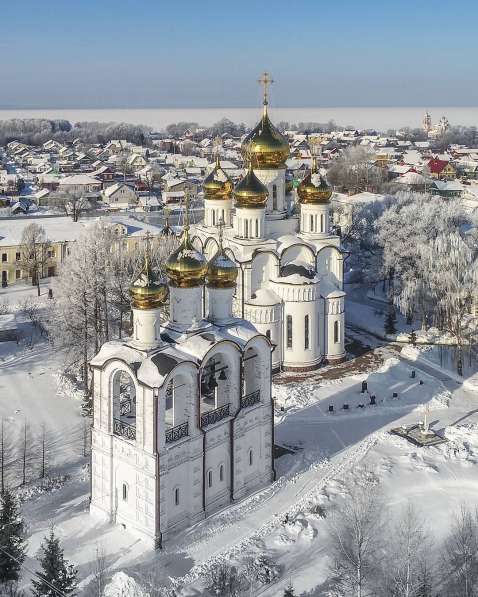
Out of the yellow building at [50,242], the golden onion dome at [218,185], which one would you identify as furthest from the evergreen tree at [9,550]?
the yellow building at [50,242]

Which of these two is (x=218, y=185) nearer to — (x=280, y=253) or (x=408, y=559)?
(x=280, y=253)

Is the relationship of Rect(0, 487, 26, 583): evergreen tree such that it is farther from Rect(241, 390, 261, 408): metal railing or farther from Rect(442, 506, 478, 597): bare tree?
Rect(442, 506, 478, 597): bare tree

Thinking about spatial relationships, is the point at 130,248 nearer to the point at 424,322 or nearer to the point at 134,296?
the point at 424,322

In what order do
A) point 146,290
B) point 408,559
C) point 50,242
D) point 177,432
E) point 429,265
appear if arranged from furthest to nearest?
point 50,242, point 429,265, point 146,290, point 177,432, point 408,559

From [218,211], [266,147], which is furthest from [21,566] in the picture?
[266,147]

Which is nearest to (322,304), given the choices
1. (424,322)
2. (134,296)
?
(424,322)

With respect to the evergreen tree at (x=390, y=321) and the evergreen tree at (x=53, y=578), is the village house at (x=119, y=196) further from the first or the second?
the evergreen tree at (x=53, y=578)
